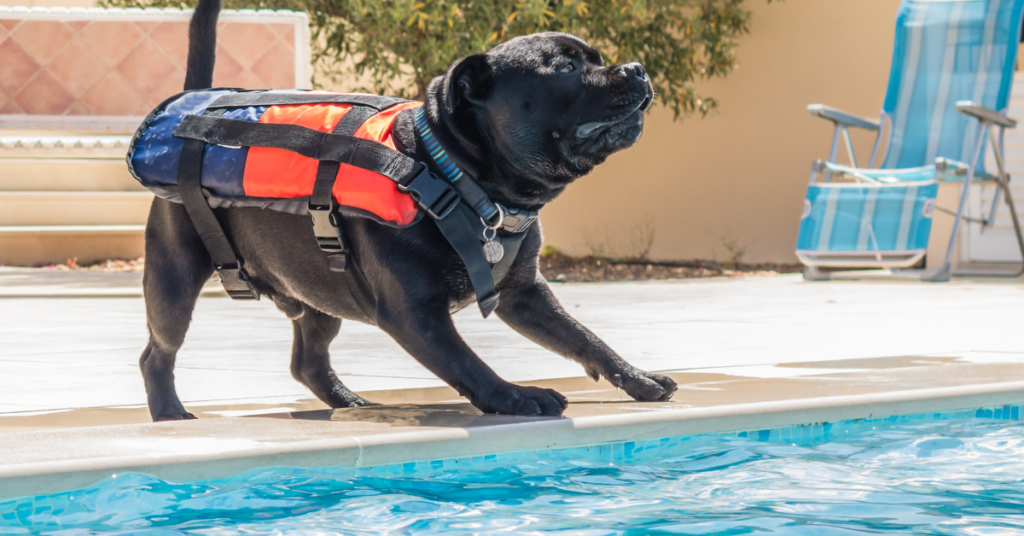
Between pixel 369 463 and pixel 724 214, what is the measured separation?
744 cm

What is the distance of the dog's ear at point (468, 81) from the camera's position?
7.64 ft

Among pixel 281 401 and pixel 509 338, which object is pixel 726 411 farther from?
pixel 509 338

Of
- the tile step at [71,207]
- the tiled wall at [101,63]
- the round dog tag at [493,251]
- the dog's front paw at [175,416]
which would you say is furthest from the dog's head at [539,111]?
the tiled wall at [101,63]

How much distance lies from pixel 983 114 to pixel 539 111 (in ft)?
17.0

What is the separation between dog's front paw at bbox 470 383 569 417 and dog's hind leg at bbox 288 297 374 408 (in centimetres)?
48

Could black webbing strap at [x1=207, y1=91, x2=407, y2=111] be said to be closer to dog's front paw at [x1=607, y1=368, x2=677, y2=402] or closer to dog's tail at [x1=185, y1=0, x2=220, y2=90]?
dog's tail at [x1=185, y1=0, x2=220, y2=90]

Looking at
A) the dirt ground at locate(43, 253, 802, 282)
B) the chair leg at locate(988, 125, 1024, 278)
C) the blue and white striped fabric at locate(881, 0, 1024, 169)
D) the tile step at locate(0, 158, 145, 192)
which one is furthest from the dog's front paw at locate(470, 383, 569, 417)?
the tile step at locate(0, 158, 145, 192)

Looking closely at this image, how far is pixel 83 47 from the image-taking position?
8250mm

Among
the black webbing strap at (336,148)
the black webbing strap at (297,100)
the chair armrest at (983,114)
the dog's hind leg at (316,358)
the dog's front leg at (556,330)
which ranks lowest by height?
the dog's hind leg at (316,358)

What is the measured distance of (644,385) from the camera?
2539 millimetres

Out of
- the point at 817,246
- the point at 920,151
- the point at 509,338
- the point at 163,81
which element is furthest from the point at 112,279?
the point at 920,151

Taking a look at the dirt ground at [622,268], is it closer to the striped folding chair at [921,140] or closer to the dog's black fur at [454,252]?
the striped folding chair at [921,140]

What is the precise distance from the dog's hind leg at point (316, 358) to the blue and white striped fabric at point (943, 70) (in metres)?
5.57

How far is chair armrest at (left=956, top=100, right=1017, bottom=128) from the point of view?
6.63 meters
